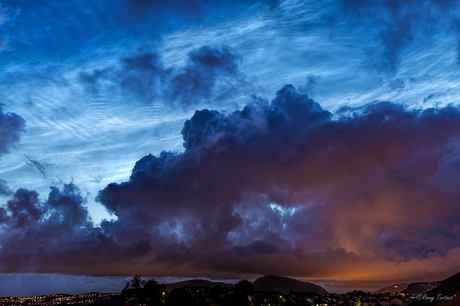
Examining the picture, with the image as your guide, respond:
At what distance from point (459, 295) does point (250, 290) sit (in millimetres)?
193625

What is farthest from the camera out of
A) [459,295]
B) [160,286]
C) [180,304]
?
[160,286]

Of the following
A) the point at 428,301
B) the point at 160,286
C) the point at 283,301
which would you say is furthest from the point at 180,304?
the point at 428,301

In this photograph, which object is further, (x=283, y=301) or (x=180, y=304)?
(x=283, y=301)

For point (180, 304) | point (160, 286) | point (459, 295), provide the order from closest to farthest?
1. point (459, 295)
2. point (180, 304)
3. point (160, 286)

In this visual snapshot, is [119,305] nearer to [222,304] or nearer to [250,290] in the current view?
[222,304]

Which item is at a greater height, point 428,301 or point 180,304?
point 428,301

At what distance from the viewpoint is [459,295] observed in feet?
56.1

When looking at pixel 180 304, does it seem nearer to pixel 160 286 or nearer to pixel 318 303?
pixel 160 286

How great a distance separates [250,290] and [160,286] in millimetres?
48817

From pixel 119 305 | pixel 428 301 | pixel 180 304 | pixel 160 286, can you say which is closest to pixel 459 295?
pixel 428 301

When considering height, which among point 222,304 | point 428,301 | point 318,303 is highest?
point 428,301

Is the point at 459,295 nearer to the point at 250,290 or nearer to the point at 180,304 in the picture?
the point at 180,304

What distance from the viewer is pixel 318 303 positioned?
198875 millimetres

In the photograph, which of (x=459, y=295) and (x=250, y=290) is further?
(x=250, y=290)
